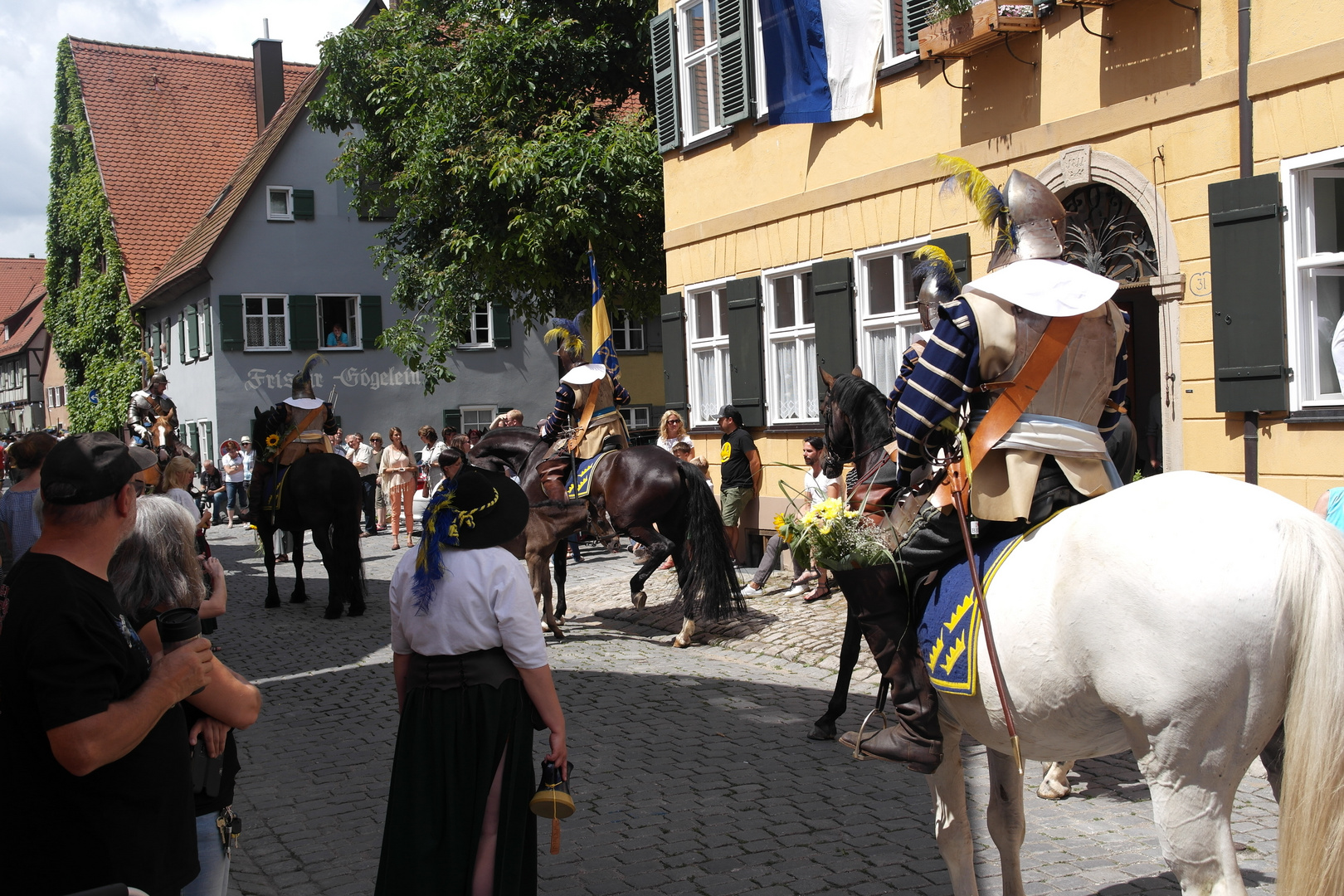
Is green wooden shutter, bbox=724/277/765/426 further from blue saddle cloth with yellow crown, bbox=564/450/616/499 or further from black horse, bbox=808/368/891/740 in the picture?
black horse, bbox=808/368/891/740

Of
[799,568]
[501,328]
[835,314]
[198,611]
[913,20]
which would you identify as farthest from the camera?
[501,328]

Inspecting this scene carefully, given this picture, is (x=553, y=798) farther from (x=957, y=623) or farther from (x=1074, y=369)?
(x=1074, y=369)

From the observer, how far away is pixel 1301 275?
7891 millimetres

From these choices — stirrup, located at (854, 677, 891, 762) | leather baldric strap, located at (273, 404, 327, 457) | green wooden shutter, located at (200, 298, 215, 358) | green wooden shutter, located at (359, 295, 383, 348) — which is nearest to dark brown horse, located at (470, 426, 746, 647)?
leather baldric strap, located at (273, 404, 327, 457)

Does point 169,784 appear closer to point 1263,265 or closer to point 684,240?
point 1263,265

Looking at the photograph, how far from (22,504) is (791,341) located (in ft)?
28.9

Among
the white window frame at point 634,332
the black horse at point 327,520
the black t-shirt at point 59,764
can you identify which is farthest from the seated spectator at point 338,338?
the black t-shirt at point 59,764

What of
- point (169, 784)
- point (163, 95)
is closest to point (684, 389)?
point (169, 784)

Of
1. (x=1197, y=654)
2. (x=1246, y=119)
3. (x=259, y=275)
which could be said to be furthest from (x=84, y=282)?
(x=1197, y=654)

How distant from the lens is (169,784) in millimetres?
2803

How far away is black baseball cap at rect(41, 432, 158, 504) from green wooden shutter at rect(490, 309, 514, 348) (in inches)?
1123

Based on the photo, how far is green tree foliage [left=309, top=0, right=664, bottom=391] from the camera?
1770cm

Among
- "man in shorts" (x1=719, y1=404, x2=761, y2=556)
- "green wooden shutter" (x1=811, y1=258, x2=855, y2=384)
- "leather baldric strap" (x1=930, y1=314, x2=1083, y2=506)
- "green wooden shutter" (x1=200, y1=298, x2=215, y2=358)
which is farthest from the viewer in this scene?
"green wooden shutter" (x1=200, y1=298, x2=215, y2=358)

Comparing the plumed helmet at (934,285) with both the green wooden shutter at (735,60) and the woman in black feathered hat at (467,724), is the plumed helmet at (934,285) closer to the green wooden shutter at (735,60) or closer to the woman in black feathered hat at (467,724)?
the woman in black feathered hat at (467,724)
